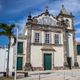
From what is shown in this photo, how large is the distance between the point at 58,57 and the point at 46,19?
7.20 meters

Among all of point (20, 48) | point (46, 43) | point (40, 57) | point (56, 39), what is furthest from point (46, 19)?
point (20, 48)

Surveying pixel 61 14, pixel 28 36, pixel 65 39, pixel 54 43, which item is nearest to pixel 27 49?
pixel 28 36

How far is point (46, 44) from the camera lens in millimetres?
34688

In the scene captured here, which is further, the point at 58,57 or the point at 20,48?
the point at 58,57

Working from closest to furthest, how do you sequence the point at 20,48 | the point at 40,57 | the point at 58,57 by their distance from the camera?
the point at 20,48, the point at 40,57, the point at 58,57

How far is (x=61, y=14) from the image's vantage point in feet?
128

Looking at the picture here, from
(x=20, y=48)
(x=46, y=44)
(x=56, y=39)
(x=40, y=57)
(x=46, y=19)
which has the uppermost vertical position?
(x=46, y=19)

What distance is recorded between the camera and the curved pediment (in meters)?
35.0

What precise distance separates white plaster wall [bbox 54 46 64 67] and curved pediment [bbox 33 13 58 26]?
15.6 ft

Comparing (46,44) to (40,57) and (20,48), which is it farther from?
(20,48)

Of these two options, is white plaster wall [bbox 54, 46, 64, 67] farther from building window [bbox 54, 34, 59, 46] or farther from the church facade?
building window [bbox 54, 34, 59, 46]

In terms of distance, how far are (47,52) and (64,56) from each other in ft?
10.7

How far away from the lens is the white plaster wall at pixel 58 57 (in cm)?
3500

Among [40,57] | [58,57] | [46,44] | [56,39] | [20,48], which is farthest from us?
[56,39]
